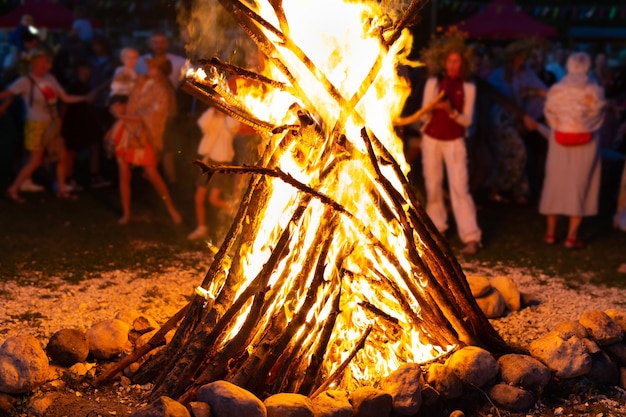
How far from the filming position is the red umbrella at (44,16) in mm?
20406

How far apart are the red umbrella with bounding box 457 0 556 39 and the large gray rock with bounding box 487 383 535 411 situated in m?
15.7

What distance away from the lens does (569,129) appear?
947 cm

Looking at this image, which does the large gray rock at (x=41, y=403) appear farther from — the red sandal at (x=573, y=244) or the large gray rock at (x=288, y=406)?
the red sandal at (x=573, y=244)

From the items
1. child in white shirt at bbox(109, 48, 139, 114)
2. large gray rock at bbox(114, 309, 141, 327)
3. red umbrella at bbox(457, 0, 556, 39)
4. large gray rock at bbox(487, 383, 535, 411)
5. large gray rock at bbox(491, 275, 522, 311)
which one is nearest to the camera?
large gray rock at bbox(487, 383, 535, 411)

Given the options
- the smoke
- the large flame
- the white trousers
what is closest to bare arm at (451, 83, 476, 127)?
→ the white trousers

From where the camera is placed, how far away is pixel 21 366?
513cm

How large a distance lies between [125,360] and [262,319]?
37.2 inches

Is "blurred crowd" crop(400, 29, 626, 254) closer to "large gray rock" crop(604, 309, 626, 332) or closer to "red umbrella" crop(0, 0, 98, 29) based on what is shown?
"large gray rock" crop(604, 309, 626, 332)

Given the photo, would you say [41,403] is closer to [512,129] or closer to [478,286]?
[478,286]

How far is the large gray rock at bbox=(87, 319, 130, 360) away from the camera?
5703 mm

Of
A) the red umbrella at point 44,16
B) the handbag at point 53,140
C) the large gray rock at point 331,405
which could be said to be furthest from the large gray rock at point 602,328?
the red umbrella at point 44,16

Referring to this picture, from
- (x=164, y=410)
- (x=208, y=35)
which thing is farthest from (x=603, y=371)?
(x=208, y=35)

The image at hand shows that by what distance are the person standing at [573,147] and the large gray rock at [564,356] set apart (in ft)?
14.1

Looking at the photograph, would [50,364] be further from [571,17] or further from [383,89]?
[571,17]
